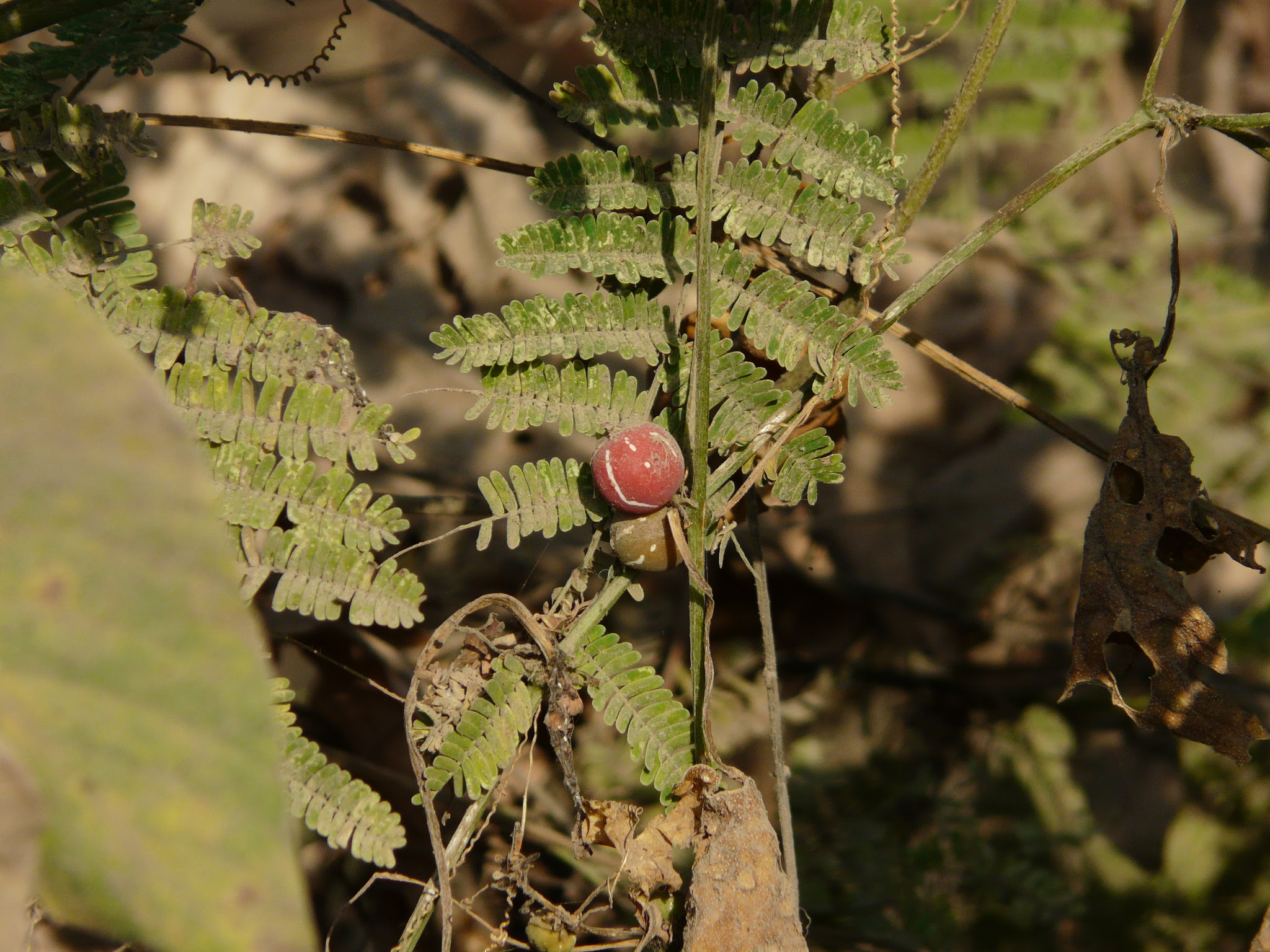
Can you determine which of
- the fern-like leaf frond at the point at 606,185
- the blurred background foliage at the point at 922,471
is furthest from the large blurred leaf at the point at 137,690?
the blurred background foliage at the point at 922,471

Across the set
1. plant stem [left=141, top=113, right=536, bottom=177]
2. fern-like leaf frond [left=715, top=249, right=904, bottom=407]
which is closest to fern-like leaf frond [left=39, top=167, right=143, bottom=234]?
plant stem [left=141, top=113, right=536, bottom=177]

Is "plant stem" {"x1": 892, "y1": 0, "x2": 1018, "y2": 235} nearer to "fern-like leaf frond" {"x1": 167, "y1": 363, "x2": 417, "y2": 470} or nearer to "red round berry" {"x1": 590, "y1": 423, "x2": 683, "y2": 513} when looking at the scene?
"red round berry" {"x1": 590, "y1": 423, "x2": 683, "y2": 513}

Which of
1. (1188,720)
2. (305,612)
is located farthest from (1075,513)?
(305,612)

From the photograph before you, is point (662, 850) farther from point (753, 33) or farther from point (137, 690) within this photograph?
point (753, 33)

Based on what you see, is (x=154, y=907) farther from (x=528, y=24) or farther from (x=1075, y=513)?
Answer: (x=528, y=24)

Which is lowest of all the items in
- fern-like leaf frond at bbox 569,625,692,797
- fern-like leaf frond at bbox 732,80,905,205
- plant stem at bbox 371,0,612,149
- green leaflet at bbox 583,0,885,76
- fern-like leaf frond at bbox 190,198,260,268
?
fern-like leaf frond at bbox 569,625,692,797

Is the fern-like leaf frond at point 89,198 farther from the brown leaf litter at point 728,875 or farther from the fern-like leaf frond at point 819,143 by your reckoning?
the brown leaf litter at point 728,875
